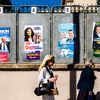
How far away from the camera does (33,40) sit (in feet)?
51.5

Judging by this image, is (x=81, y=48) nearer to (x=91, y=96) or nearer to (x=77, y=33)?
(x=77, y=33)

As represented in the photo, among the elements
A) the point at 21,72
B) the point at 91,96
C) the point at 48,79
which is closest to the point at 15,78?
the point at 21,72

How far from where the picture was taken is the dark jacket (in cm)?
1407

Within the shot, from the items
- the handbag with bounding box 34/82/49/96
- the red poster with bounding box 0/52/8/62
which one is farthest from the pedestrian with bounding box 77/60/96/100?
the red poster with bounding box 0/52/8/62

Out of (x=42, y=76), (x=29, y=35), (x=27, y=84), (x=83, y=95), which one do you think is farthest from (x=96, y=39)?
(x=42, y=76)

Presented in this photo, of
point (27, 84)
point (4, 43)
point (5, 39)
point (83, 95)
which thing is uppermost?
point (5, 39)

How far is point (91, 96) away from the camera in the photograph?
14.2 meters

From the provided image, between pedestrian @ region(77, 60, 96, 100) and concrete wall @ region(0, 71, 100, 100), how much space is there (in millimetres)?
997

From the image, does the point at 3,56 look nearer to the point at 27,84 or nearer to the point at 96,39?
the point at 27,84

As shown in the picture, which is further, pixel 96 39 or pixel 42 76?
pixel 96 39

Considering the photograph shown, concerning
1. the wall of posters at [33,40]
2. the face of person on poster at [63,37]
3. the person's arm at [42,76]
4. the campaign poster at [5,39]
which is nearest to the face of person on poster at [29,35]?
the wall of posters at [33,40]

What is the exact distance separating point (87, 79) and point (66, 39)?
1.92m

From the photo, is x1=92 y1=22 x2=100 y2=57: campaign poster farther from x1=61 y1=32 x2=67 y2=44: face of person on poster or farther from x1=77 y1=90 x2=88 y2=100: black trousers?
x1=77 y1=90 x2=88 y2=100: black trousers

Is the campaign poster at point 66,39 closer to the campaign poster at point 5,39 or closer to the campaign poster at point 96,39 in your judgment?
the campaign poster at point 96,39
